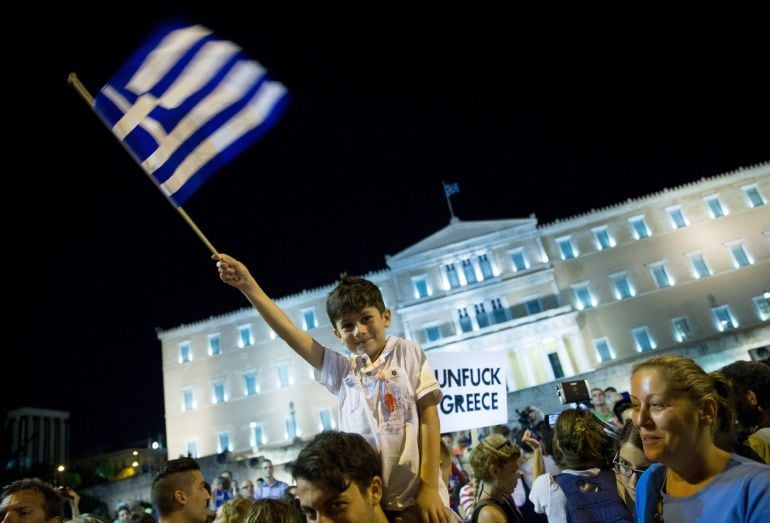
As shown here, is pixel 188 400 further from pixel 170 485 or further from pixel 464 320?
pixel 170 485

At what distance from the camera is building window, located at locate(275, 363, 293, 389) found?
40.1 m

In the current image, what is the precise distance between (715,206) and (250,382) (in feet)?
132

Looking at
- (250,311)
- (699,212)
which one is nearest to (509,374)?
(699,212)

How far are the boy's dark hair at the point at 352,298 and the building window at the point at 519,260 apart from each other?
1461 inches

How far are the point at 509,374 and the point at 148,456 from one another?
1657 inches

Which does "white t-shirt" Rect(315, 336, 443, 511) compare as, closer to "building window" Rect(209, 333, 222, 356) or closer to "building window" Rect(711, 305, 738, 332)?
"building window" Rect(711, 305, 738, 332)

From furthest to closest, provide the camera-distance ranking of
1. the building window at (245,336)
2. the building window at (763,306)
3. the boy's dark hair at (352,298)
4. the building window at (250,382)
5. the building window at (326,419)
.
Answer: the building window at (245,336)
the building window at (250,382)
the building window at (326,419)
the building window at (763,306)
the boy's dark hair at (352,298)

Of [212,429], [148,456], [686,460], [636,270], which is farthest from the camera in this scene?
[148,456]


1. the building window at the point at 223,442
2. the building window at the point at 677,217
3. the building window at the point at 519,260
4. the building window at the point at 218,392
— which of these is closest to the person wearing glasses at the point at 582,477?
the building window at the point at 519,260

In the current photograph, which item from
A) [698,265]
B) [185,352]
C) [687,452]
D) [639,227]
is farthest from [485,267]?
[687,452]

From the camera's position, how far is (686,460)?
2137 mm

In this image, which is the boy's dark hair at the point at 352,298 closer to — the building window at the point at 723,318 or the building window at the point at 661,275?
the building window at the point at 661,275

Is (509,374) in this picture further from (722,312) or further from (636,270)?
(722,312)

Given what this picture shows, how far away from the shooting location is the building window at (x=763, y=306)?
34.0 metres
